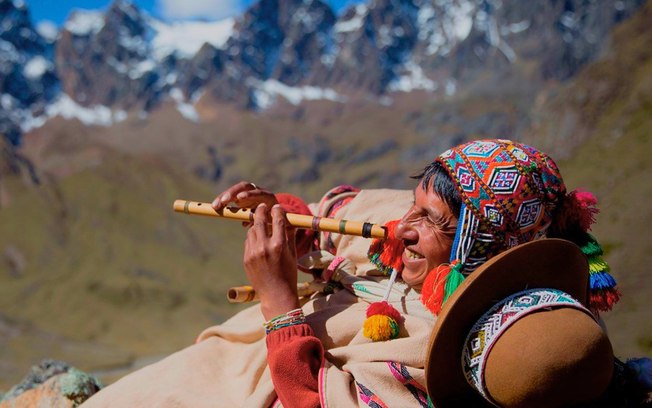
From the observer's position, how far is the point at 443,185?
6.98 ft

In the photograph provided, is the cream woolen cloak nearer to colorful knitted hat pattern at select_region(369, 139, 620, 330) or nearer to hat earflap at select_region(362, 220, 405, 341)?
hat earflap at select_region(362, 220, 405, 341)

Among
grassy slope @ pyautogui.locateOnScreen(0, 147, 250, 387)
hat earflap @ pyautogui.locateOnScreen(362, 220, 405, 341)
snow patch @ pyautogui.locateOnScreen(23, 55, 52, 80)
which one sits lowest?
grassy slope @ pyautogui.locateOnScreen(0, 147, 250, 387)

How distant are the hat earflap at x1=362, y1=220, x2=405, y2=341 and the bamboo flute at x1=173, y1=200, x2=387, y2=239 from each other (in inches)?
2.0

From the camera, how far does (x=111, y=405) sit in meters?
2.47

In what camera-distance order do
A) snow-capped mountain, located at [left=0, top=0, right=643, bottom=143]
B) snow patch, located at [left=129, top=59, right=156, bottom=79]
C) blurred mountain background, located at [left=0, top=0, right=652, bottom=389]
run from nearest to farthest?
blurred mountain background, located at [left=0, top=0, right=652, bottom=389] → snow-capped mountain, located at [left=0, top=0, right=643, bottom=143] → snow patch, located at [left=129, top=59, right=156, bottom=79]

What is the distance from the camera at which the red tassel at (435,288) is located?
79.3 inches

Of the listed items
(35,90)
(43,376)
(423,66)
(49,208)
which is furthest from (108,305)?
(423,66)

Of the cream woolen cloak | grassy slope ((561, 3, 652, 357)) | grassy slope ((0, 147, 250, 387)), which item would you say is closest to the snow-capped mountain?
grassy slope ((0, 147, 250, 387))

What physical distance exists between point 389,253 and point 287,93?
138800 millimetres

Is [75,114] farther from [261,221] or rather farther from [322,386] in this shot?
[322,386]

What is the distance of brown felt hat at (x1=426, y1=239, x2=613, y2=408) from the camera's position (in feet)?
5.16

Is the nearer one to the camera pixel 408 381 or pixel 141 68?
pixel 408 381

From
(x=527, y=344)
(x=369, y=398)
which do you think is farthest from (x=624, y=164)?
(x=527, y=344)

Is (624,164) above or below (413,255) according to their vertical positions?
below
